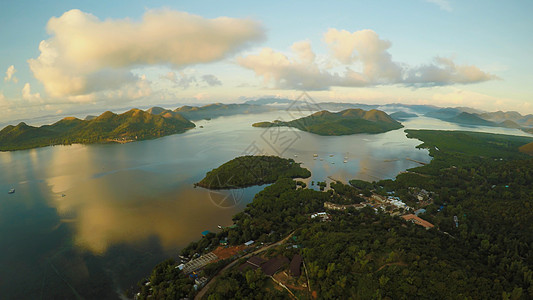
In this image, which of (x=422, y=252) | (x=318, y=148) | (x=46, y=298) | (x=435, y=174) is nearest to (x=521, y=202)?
(x=435, y=174)

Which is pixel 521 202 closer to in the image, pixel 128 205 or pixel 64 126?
pixel 128 205

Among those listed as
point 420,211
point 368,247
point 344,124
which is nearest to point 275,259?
point 368,247

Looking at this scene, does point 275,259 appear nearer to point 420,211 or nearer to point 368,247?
point 368,247

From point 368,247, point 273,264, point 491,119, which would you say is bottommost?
point 273,264

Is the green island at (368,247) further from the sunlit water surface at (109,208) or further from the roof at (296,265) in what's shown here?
the sunlit water surface at (109,208)

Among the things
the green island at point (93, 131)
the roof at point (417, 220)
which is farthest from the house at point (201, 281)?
the green island at point (93, 131)

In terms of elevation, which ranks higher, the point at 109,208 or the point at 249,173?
the point at 249,173

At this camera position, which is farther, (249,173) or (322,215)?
(249,173)
